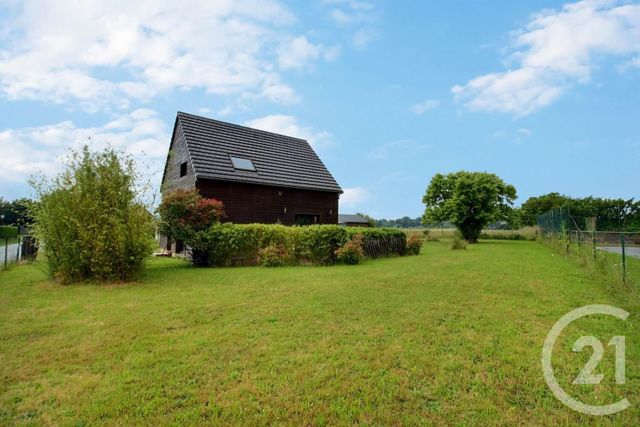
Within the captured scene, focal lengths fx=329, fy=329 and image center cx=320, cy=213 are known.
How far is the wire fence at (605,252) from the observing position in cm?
675

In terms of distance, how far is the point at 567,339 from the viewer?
167 inches

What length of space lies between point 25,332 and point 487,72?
16483 millimetres

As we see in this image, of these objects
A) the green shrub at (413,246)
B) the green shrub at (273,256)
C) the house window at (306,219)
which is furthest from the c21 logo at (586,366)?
the house window at (306,219)

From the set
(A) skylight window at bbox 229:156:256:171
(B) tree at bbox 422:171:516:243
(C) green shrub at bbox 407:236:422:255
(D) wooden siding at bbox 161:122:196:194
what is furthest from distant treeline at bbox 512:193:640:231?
(D) wooden siding at bbox 161:122:196:194

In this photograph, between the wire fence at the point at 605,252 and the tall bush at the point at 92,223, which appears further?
the tall bush at the point at 92,223

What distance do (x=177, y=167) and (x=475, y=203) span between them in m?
25.6

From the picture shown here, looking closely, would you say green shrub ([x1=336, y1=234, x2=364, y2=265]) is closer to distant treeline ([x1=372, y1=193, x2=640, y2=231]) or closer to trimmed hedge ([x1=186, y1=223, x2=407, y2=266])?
trimmed hedge ([x1=186, y1=223, x2=407, y2=266])

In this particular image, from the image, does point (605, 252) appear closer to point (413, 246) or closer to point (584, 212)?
point (413, 246)

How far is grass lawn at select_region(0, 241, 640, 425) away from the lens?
8.82 ft

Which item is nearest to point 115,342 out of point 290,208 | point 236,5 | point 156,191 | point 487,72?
point 156,191

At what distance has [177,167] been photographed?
17.8 metres

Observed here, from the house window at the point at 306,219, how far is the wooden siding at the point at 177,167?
5.98 meters

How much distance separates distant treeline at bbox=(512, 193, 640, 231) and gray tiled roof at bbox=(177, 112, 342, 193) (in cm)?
1545

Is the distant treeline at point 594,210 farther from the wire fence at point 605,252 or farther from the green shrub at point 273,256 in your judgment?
the green shrub at point 273,256
